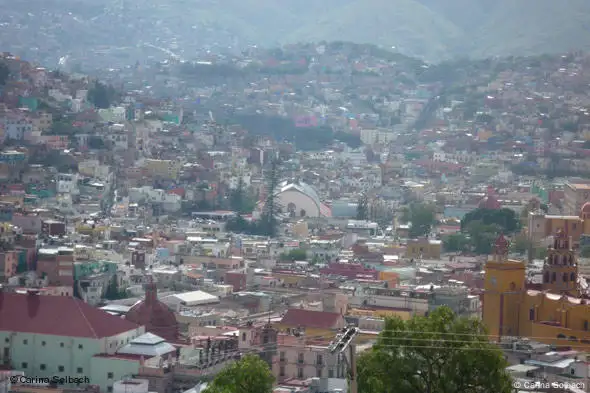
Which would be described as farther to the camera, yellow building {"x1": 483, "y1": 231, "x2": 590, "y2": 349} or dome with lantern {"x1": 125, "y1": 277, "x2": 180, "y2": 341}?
yellow building {"x1": 483, "y1": 231, "x2": 590, "y2": 349}

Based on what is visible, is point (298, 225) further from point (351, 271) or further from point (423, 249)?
point (351, 271)

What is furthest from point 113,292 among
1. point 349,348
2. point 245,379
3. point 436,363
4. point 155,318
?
point 349,348

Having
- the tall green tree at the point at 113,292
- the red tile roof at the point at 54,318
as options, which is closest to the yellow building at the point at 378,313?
the tall green tree at the point at 113,292

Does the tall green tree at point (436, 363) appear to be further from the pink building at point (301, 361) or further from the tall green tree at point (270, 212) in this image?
the tall green tree at point (270, 212)

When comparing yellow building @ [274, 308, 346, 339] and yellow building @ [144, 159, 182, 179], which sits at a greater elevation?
yellow building @ [144, 159, 182, 179]

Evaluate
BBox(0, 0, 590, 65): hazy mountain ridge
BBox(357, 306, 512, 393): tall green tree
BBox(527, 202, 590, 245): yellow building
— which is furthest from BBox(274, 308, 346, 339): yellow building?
BBox(0, 0, 590, 65): hazy mountain ridge

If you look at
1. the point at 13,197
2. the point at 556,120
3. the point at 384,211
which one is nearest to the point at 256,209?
the point at 384,211

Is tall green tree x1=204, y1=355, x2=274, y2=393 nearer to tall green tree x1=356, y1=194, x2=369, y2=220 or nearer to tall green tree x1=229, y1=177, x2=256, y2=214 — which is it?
tall green tree x1=229, y1=177, x2=256, y2=214
